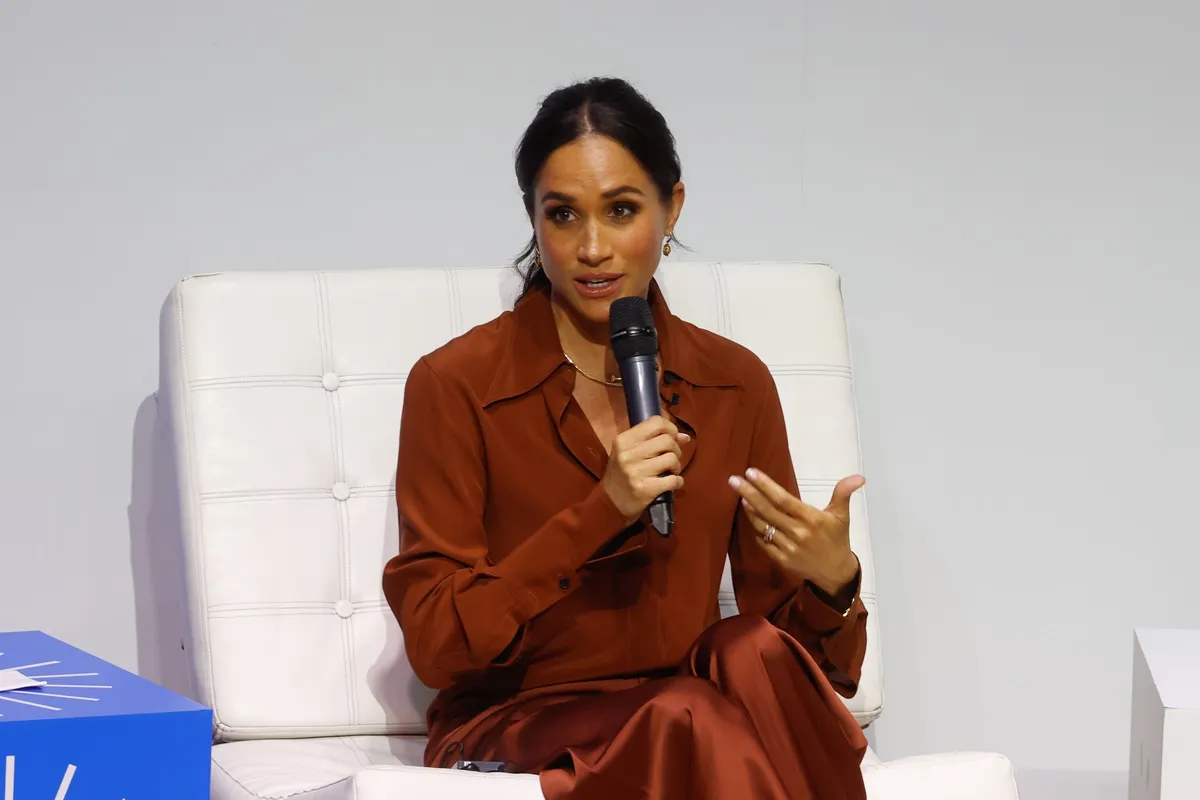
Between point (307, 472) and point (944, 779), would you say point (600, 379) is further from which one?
point (944, 779)

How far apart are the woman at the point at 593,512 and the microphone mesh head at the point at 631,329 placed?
3.4 inches

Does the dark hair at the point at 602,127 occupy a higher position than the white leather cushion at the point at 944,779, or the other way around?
the dark hair at the point at 602,127

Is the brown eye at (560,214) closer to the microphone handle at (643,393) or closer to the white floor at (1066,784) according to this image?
the microphone handle at (643,393)

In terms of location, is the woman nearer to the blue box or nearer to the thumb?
the thumb

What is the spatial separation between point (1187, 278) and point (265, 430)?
151cm

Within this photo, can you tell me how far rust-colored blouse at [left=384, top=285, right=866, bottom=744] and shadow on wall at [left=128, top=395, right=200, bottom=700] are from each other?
713mm

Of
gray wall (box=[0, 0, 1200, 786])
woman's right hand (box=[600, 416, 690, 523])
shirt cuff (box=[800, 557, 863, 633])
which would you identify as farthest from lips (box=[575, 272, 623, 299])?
gray wall (box=[0, 0, 1200, 786])

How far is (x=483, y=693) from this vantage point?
1.69 m

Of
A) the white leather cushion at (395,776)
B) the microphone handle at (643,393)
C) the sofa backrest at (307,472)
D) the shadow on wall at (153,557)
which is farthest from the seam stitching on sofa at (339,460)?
the microphone handle at (643,393)

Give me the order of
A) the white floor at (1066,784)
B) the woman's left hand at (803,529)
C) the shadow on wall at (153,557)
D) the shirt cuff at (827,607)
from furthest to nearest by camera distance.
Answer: the white floor at (1066,784)
the shadow on wall at (153,557)
the shirt cuff at (827,607)
the woman's left hand at (803,529)

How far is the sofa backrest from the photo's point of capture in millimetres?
1842

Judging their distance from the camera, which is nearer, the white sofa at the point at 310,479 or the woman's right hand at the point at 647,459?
the woman's right hand at the point at 647,459

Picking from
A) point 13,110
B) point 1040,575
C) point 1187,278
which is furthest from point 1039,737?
point 13,110

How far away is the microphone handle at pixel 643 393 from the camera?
146 centimetres
